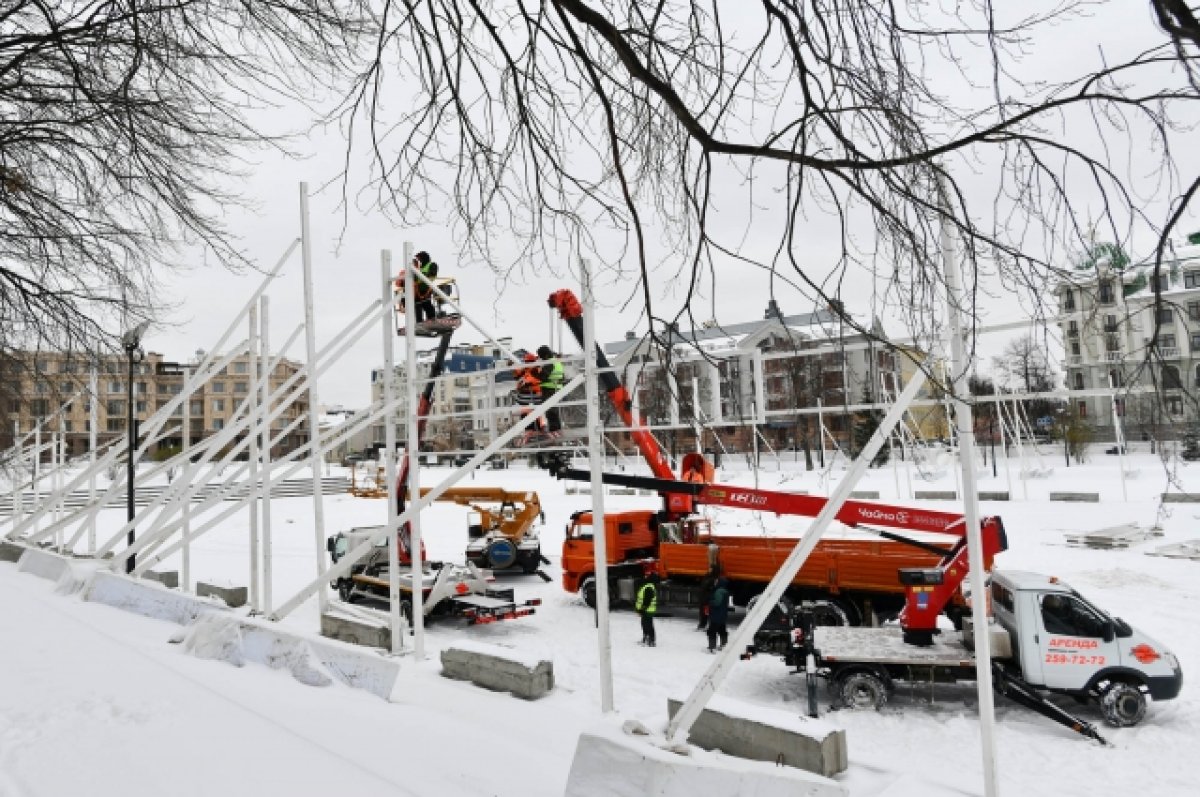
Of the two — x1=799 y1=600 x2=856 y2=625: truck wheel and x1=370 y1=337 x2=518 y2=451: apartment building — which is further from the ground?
x1=370 y1=337 x2=518 y2=451: apartment building

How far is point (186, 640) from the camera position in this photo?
831 cm

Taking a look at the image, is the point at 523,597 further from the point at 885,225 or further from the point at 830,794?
the point at 885,225

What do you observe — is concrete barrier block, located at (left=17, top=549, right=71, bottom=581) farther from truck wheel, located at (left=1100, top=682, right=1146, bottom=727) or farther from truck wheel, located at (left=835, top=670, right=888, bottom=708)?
truck wheel, located at (left=1100, top=682, right=1146, bottom=727)

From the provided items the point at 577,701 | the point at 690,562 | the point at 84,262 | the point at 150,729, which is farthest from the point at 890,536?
the point at 84,262

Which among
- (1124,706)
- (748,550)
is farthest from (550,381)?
(1124,706)

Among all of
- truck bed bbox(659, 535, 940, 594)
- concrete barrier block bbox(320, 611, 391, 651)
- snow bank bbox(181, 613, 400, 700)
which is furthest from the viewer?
truck bed bbox(659, 535, 940, 594)

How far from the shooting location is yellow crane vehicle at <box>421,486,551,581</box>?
→ 639 inches

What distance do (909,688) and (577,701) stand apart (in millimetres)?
Result: 3931

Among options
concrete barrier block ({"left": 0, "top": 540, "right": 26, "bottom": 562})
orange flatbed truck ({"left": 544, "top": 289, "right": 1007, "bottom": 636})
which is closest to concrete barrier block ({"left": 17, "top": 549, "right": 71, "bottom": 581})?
concrete barrier block ({"left": 0, "top": 540, "right": 26, "bottom": 562})

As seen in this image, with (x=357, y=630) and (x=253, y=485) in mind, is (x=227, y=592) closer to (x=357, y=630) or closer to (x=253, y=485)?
(x=253, y=485)

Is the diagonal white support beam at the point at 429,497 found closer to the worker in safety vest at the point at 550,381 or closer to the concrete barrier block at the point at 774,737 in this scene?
the concrete barrier block at the point at 774,737

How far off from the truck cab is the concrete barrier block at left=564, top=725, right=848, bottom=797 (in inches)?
193

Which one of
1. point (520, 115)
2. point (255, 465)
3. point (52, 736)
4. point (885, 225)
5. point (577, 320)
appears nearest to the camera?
point (885, 225)

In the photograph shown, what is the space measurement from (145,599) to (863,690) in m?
9.43
